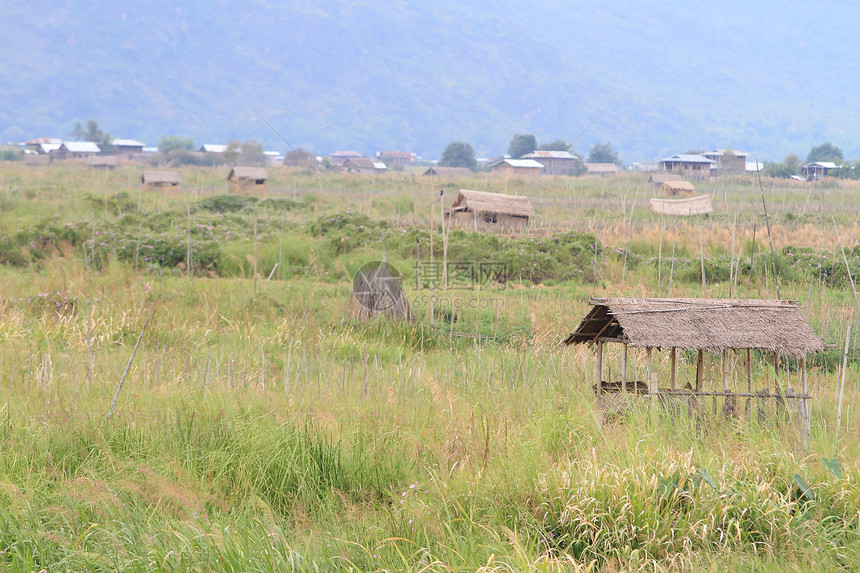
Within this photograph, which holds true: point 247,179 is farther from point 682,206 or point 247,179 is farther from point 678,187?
point 682,206

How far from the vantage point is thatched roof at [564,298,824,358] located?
5.28 meters

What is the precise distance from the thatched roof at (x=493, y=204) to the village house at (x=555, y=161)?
2110 inches

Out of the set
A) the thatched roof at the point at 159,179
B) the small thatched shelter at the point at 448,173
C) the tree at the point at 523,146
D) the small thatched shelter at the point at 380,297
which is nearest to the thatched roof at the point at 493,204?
the small thatched shelter at the point at 380,297

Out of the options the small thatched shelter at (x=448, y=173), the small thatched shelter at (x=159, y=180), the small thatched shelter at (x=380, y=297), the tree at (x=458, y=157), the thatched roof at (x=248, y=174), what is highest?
the tree at (x=458, y=157)

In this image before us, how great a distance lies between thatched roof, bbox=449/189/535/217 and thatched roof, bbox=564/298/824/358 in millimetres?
13937

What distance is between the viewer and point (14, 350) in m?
7.74

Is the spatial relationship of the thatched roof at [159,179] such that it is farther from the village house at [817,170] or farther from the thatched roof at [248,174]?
the village house at [817,170]

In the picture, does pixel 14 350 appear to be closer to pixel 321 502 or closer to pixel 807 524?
pixel 321 502

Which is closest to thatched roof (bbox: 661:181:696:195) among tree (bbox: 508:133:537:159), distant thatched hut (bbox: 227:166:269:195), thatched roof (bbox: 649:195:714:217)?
thatched roof (bbox: 649:195:714:217)

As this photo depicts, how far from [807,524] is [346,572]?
2.56m

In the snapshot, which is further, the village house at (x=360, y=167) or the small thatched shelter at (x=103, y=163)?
the village house at (x=360, y=167)

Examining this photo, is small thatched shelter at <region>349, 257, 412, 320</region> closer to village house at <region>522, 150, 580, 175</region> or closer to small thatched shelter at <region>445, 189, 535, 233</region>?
small thatched shelter at <region>445, 189, 535, 233</region>

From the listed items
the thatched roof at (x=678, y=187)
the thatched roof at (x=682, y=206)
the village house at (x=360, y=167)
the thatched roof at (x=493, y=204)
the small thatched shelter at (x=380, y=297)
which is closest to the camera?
the small thatched shelter at (x=380, y=297)

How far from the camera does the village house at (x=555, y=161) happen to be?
7550 cm
